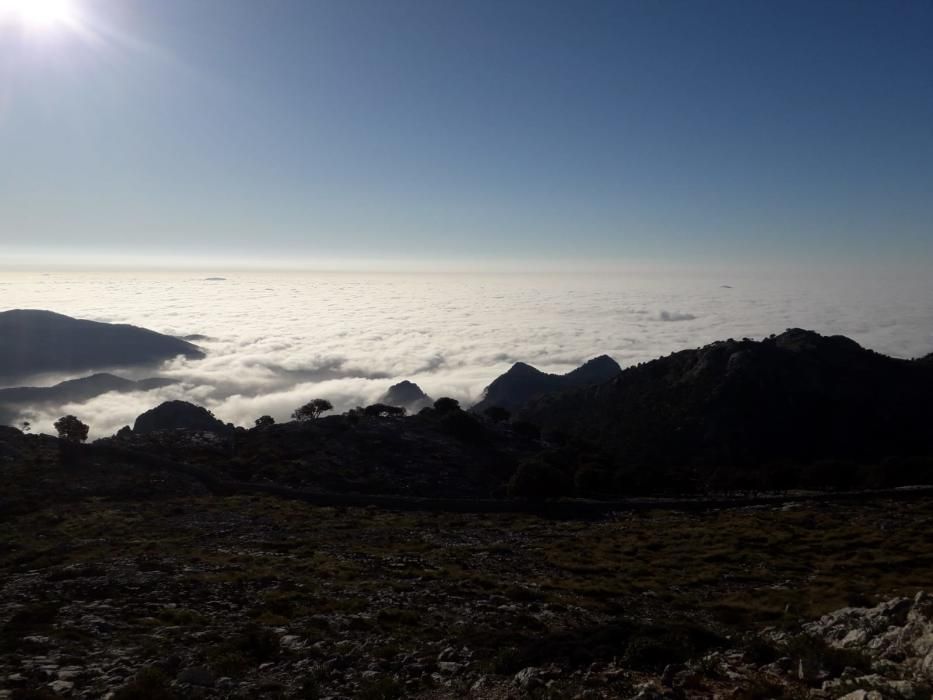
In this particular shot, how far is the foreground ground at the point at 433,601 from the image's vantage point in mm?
13453

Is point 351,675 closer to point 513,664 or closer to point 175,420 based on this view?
point 513,664

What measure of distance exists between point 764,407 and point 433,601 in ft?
361

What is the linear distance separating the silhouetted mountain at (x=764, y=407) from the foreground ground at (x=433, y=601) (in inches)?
2531

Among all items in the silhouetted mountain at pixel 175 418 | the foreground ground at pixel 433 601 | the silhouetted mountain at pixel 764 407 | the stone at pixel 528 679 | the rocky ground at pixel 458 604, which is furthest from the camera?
the silhouetted mountain at pixel 175 418

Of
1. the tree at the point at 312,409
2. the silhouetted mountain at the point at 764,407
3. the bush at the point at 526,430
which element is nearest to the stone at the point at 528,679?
the silhouetted mountain at the point at 764,407

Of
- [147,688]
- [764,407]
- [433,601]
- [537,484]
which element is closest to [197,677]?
[147,688]

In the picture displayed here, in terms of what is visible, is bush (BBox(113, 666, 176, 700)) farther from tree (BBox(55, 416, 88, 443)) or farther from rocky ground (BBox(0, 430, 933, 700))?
tree (BBox(55, 416, 88, 443))

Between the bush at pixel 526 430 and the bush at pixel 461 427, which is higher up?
the bush at pixel 461 427

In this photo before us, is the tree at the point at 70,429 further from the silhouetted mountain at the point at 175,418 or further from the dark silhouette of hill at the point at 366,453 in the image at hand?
the silhouetted mountain at the point at 175,418

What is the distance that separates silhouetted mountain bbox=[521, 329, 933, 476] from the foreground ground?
211 feet

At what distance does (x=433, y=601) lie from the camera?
21.6 m

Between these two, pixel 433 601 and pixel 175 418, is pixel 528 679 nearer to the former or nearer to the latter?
pixel 433 601

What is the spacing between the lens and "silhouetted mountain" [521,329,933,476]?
103 metres

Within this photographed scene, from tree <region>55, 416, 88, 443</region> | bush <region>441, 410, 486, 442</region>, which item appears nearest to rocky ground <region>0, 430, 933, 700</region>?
tree <region>55, 416, 88, 443</region>
